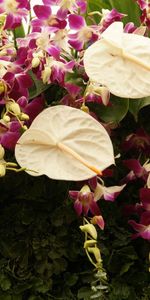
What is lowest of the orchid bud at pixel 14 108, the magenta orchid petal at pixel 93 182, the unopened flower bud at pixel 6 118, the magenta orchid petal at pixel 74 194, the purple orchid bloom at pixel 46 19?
the magenta orchid petal at pixel 74 194

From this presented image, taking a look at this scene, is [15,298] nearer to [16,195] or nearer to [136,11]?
[16,195]

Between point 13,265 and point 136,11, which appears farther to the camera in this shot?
point 136,11

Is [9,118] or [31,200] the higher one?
[9,118]

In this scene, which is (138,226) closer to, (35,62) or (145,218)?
(145,218)

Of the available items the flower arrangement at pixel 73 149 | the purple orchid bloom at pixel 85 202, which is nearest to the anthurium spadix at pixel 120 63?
the flower arrangement at pixel 73 149

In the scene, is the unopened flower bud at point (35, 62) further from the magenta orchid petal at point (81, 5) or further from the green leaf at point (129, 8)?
the green leaf at point (129, 8)

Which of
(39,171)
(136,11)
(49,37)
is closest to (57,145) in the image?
(39,171)
